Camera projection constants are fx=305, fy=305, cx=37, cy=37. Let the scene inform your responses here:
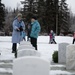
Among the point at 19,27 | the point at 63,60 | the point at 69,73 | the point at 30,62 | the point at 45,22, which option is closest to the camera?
the point at 30,62

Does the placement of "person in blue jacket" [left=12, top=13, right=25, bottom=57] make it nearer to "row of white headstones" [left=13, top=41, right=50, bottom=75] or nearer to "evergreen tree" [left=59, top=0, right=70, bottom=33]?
"row of white headstones" [left=13, top=41, right=50, bottom=75]

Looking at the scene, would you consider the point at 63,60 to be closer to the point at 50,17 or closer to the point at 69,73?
the point at 69,73

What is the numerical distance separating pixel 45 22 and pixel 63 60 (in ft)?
201

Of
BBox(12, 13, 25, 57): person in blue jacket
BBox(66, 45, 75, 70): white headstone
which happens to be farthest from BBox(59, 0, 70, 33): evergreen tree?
BBox(66, 45, 75, 70): white headstone

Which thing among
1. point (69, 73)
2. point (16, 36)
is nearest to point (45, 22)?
point (16, 36)

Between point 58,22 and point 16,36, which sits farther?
point 58,22

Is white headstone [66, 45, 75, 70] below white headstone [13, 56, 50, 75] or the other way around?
below

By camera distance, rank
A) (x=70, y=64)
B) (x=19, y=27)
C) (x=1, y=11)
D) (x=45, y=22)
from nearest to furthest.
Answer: (x=70, y=64), (x=19, y=27), (x=1, y=11), (x=45, y=22)

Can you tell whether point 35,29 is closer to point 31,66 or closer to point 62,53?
point 62,53

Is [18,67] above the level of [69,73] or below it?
above

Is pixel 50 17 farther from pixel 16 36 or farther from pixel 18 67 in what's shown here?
pixel 18 67

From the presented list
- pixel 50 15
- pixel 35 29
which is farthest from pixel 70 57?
pixel 50 15

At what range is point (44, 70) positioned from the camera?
507cm

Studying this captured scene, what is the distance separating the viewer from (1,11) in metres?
65.9
